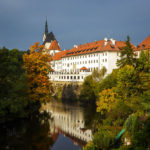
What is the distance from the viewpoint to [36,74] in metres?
32.5

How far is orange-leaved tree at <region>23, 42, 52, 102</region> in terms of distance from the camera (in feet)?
101

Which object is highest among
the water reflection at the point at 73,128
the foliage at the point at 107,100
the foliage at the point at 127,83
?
the foliage at the point at 127,83

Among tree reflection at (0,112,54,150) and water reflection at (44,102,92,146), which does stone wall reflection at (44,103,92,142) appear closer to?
water reflection at (44,102,92,146)

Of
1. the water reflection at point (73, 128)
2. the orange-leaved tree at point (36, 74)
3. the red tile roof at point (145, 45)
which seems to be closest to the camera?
the water reflection at point (73, 128)

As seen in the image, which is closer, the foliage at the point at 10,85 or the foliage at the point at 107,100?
the foliage at the point at 10,85

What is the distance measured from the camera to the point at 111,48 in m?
65.8

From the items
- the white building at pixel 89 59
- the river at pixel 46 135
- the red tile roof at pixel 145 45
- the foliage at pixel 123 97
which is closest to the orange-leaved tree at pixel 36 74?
the river at pixel 46 135

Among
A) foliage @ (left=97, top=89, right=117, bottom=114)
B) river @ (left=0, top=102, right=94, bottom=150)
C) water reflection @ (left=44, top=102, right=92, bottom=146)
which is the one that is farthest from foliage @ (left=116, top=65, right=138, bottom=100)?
water reflection @ (left=44, top=102, right=92, bottom=146)

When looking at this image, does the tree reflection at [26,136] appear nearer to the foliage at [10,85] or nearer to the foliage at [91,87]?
the foliage at [10,85]

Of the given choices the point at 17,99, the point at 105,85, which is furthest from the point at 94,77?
the point at 17,99

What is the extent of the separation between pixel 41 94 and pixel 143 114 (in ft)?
54.5

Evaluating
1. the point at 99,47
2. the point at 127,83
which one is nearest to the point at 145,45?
the point at 99,47

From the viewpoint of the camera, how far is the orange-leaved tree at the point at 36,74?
30906 millimetres

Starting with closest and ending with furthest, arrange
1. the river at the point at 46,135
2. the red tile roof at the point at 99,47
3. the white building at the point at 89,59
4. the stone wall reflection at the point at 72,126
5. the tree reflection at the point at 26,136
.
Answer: the tree reflection at the point at 26,136 → the river at the point at 46,135 → the stone wall reflection at the point at 72,126 → the white building at the point at 89,59 → the red tile roof at the point at 99,47
